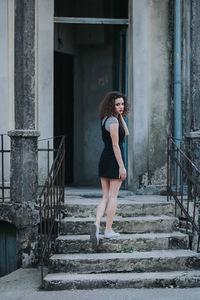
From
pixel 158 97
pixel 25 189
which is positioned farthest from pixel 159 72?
pixel 25 189

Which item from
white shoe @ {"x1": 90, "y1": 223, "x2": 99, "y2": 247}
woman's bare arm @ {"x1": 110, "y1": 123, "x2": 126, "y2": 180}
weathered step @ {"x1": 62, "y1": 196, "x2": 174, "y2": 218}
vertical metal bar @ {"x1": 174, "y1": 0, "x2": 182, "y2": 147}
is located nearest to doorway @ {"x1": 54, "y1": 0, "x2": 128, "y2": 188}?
vertical metal bar @ {"x1": 174, "y1": 0, "x2": 182, "y2": 147}

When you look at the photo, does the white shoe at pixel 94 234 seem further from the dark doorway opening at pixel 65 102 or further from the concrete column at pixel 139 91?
the dark doorway opening at pixel 65 102

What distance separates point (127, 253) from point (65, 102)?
500 cm

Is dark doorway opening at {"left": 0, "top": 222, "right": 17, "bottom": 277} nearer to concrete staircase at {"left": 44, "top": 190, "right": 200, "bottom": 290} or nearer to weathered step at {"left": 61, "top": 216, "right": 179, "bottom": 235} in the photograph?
concrete staircase at {"left": 44, "top": 190, "right": 200, "bottom": 290}

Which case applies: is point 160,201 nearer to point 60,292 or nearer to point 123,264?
point 123,264

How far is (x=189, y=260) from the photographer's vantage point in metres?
5.70

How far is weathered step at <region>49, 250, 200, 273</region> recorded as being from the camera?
555cm

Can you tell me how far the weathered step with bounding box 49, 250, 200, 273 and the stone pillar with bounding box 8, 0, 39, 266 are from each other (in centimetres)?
103

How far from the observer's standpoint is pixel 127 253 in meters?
5.83

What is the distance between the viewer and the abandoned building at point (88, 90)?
21.7ft

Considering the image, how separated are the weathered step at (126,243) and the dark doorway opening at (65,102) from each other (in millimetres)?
4195

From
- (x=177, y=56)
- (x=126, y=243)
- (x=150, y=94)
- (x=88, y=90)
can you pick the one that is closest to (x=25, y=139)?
(x=126, y=243)

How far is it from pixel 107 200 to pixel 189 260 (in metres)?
1.19

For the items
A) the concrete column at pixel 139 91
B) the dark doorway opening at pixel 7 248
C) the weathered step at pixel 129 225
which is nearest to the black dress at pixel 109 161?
the weathered step at pixel 129 225
